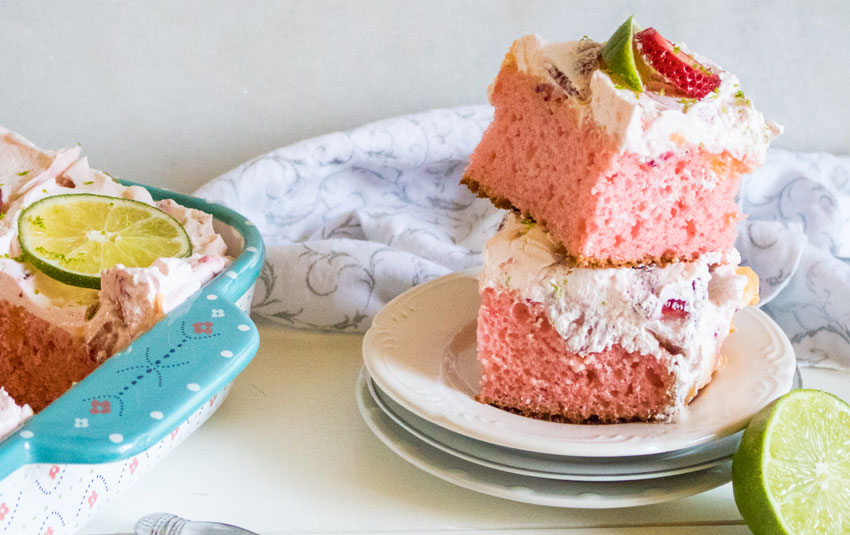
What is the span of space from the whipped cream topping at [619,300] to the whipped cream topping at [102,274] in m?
0.35

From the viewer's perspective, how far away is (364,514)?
94 cm

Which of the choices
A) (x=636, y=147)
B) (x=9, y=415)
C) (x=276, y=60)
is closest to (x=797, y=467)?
(x=636, y=147)

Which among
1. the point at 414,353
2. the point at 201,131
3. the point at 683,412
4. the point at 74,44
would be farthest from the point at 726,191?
the point at 74,44

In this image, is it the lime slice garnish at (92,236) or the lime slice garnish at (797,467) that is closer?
the lime slice garnish at (797,467)

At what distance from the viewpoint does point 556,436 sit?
3.00ft

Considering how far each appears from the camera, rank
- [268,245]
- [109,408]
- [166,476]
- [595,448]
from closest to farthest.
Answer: [109,408]
[595,448]
[166,476]
[268,245]

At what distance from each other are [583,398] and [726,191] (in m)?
0.28

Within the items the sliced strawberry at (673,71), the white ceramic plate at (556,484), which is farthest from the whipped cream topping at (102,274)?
the sliced strawberry at (673,71)

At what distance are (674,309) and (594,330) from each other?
0.29ft

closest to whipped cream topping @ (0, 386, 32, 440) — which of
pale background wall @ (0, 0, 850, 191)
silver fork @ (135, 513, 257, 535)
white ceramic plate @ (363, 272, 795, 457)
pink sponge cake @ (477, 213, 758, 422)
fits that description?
silver fork @ (135, 513, 257, 535)

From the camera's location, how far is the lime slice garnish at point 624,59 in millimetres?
909

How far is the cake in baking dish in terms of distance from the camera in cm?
91

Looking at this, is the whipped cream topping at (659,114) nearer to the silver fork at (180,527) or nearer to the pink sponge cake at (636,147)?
the pink sponge cake at (636,147)

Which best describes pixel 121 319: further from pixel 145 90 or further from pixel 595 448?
pixel 145 90
